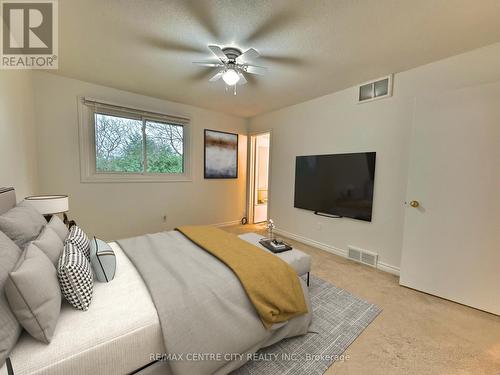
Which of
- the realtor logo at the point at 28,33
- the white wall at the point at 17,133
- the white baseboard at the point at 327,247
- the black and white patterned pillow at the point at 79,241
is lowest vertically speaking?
the white baseboard at the point at 327,247

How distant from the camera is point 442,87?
2.22 metres

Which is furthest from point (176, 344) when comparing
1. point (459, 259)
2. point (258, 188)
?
point (258, 188)

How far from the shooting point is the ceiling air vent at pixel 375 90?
2570 mm

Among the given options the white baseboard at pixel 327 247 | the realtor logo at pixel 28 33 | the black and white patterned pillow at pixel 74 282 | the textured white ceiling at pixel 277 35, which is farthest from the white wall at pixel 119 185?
the black and white patterned pillow at pixel 74 282

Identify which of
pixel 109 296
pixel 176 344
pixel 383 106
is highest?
pixel 383 106

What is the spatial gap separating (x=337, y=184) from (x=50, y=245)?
317cm

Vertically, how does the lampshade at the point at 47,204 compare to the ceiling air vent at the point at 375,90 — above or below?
below

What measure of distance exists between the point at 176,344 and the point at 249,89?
3.08m

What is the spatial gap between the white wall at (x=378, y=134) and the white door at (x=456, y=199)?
261 mm

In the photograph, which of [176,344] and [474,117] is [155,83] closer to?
[176,344]

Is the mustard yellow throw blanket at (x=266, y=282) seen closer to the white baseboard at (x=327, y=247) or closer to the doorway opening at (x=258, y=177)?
the white baseboard at (x=327, y=247)

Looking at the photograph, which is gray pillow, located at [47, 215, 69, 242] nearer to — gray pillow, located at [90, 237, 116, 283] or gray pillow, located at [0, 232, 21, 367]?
gray pillow, located at [90, 237, 116, 283]

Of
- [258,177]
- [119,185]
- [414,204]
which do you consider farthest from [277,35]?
[258,177]

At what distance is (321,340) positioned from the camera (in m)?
1.56
